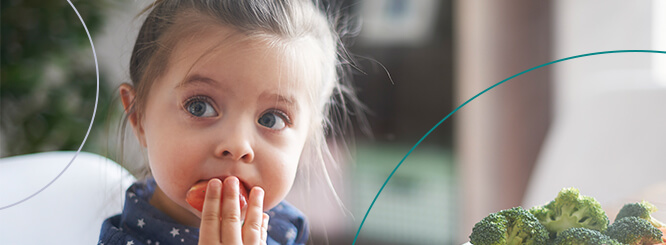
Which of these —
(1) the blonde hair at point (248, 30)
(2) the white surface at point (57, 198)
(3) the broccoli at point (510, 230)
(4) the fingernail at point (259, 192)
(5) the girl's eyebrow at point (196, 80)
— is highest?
(1) the blonde hair at point (248, 30)

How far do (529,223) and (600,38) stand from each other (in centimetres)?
117

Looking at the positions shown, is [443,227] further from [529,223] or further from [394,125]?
[394,125]

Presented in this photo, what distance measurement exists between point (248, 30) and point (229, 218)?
0.19 metres

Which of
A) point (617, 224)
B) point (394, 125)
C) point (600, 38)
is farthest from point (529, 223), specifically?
point (394, 125)

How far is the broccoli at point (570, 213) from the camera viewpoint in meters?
0.44

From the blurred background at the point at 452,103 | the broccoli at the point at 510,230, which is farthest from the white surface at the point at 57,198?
the broccoli at the point at 510,230

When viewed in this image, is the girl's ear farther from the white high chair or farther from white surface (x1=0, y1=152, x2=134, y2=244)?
the white high chair

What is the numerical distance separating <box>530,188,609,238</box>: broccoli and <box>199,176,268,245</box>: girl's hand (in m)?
0.24

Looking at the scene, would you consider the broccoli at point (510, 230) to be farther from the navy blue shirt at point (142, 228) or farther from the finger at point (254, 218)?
the navy blue shirt at point (142, 228)

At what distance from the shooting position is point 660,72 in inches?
18.7

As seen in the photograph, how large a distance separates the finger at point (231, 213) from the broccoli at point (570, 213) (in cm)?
25

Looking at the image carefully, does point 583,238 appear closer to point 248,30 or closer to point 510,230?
point 510,230

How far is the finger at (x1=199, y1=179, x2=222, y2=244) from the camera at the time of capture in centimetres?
48

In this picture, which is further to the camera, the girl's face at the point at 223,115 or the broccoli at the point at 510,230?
the girl's face at the point at 223,115
